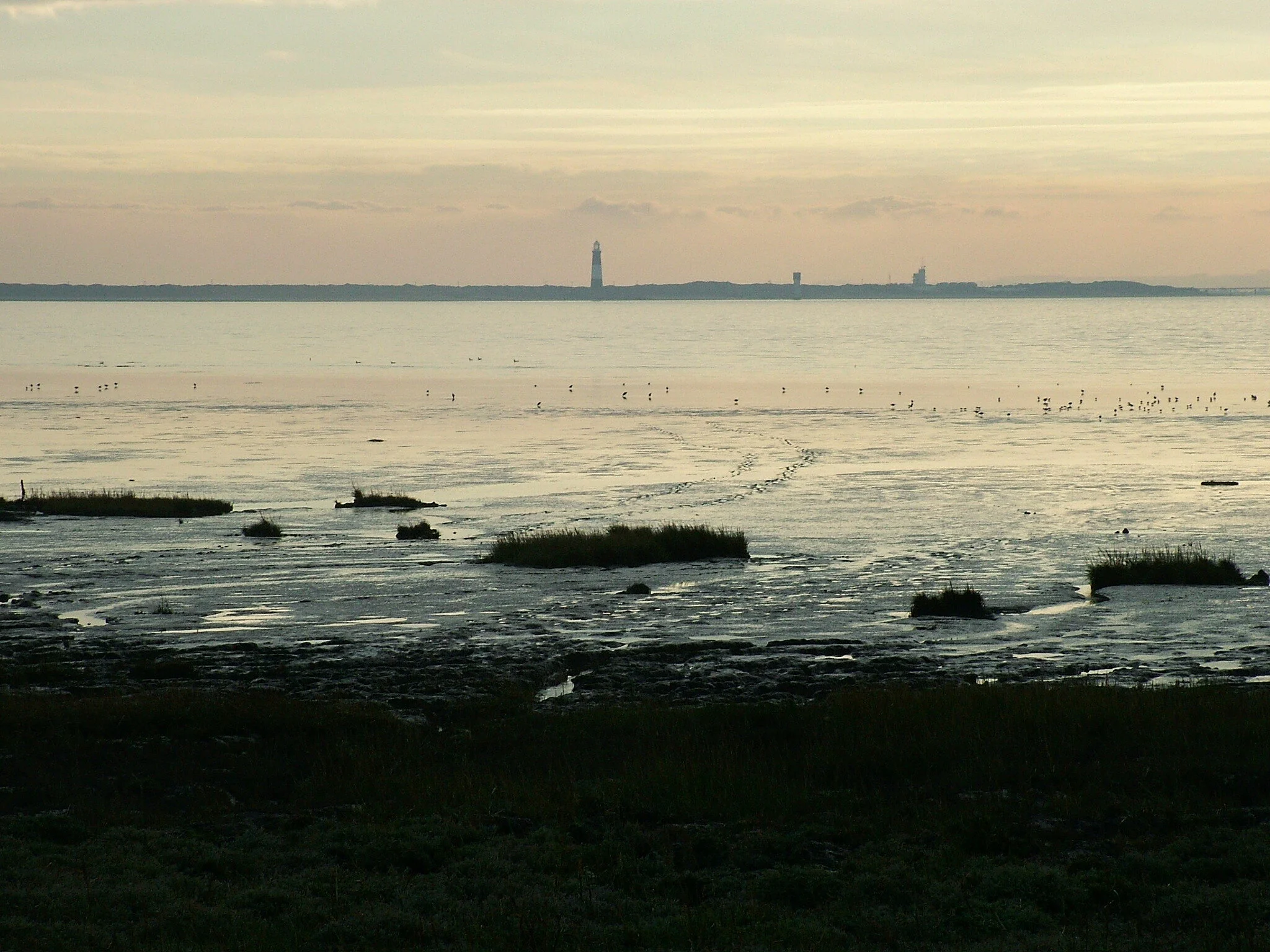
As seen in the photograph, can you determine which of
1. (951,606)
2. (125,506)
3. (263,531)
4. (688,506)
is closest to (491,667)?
(951,606)

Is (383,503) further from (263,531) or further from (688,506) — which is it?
(688,506)

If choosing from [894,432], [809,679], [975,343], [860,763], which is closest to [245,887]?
[860,763]

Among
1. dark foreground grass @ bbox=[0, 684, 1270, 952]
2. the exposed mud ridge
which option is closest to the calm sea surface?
the exposed mud ridge

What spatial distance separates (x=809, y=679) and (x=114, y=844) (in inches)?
429

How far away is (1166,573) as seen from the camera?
2988 centimetres

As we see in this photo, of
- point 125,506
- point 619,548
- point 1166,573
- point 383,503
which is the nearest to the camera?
point 1166,573

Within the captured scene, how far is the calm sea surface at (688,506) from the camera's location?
2606 centimetres

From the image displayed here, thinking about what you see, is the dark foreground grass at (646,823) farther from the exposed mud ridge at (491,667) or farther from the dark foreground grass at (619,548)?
the dark foreground grass at (619,548)

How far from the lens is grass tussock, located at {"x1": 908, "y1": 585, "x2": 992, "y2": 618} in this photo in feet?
88.2

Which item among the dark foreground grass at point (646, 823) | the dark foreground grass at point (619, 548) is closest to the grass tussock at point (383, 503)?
the dark foreground grass at point (619, 548)

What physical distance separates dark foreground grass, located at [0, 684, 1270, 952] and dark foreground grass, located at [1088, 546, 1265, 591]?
34.9ft

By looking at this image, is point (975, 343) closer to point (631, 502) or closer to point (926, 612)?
point (631, 502)

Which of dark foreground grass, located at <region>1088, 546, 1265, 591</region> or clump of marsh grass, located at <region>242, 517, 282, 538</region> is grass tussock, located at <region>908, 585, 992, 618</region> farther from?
clump of marsh grass, located at <region>242, 517, 282, 538</region>

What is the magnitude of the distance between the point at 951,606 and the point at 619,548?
9.70m
